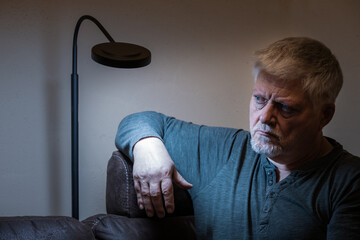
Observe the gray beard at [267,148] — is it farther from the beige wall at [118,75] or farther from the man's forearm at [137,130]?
the beige wall at [118,75]

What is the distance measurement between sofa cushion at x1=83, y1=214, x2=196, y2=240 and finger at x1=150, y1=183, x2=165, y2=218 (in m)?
0.06

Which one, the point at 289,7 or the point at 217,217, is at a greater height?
the point at 289,7

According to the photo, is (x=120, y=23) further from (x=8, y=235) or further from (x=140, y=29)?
(x=8, y=235)

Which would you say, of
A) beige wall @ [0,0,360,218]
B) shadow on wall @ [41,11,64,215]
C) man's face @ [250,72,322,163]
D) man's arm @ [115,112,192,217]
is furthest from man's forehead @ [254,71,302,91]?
shadow on wall @ [41,11,64,215]

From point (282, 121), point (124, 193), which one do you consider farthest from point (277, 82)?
point (124, 193)

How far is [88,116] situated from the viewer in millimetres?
1902

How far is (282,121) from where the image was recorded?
1.17 meters

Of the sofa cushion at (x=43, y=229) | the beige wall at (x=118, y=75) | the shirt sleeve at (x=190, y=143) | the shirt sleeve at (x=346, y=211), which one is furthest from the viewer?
the beige wall at (x=118, y=75)

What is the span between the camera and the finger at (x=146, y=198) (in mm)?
1150

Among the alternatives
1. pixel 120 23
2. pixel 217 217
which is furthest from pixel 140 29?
pixel 217 217

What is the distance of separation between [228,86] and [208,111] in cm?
18

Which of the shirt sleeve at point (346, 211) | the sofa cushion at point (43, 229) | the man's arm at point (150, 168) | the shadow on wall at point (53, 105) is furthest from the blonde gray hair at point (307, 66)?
the shadow on wall at point (53, 105)

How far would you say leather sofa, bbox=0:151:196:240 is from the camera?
116cm

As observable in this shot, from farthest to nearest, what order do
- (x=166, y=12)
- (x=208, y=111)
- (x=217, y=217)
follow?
(x=208, y=111), (x=166, y=12), (x=217, y=217)
